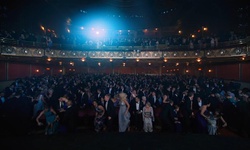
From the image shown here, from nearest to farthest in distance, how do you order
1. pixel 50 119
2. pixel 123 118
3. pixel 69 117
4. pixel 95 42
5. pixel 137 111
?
pixel 50 119 → pixel 69 117 → pixel 123 118 → pixel 137 111 → pixel 95 42

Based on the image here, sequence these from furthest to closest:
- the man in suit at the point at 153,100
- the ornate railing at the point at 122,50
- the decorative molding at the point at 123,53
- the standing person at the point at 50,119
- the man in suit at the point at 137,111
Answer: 1. the decorative molding at the point at 123,53
2. the ornate railing at the point at 122,50
3. the man in suit at the point at 153,100
4. the man in suit at the point at 137,111
5. the standing person at the point at 50,119

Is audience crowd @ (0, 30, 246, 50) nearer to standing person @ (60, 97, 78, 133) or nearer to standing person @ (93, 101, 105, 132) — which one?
standing person @ (60, 97, 78, 133)

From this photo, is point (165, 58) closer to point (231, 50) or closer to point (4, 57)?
point (231, 50)

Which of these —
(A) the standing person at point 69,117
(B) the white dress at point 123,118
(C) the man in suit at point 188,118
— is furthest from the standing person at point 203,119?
(A) the standing person at point 69,117

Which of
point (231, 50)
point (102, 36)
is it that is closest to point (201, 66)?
point (231, 50)

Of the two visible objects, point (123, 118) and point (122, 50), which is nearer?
point (123, 118)

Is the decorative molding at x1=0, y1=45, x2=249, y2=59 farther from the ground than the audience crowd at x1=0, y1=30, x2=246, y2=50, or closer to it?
closer to it

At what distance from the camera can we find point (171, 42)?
28.0 m

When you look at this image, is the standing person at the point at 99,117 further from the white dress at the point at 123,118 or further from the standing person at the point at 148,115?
the standing person at the point at 148,115

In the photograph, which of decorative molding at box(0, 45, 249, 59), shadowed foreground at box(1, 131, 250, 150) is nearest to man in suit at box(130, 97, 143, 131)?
shadowed foreground at box(1, 131, 250, 150)

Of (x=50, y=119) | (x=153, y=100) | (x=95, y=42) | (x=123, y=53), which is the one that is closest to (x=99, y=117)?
(x=50, y=119)

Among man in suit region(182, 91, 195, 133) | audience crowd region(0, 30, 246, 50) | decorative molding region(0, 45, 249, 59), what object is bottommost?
man in suit region(182, 91, 195, 133)

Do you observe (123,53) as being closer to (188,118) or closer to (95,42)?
(95,42)

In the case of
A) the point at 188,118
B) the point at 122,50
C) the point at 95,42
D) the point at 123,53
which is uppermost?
the point at 95,42
